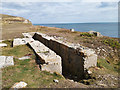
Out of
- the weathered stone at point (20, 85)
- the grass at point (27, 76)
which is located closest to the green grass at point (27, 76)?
the grass at point (27, 76)

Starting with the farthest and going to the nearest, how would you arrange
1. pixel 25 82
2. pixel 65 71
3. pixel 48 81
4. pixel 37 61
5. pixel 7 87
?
pixel 65 71 < pixel 37 61 < pixel 48 81 < pixel 25 82 < pixel 7 87

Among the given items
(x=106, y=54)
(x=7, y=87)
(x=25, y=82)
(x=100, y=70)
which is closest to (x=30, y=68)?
(x=25, y=82)

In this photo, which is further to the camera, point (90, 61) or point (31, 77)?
point (90, 61)

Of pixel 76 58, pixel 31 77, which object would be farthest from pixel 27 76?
pixel 76 58

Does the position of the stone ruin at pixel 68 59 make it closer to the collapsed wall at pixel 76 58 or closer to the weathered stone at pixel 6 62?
the collapsed wall at pixel 76 58

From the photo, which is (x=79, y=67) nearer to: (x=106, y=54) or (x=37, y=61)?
(x=37, y=61)

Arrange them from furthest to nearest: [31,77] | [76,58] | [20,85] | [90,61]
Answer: [76,58] < [90,61] < [31,77] < [20,85]

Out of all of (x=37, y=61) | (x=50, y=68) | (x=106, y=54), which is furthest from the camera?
(x=106, y=54)

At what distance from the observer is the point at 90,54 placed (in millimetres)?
5738

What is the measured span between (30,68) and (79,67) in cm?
274

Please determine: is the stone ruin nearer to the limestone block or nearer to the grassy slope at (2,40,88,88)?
the limestone block

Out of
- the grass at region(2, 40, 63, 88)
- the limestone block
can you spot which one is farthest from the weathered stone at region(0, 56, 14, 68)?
the limestone block

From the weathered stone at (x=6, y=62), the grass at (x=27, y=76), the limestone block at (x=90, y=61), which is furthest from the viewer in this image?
the limestone block at (x=90, y=61)

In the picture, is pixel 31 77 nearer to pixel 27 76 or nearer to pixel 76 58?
pixel 27 76
